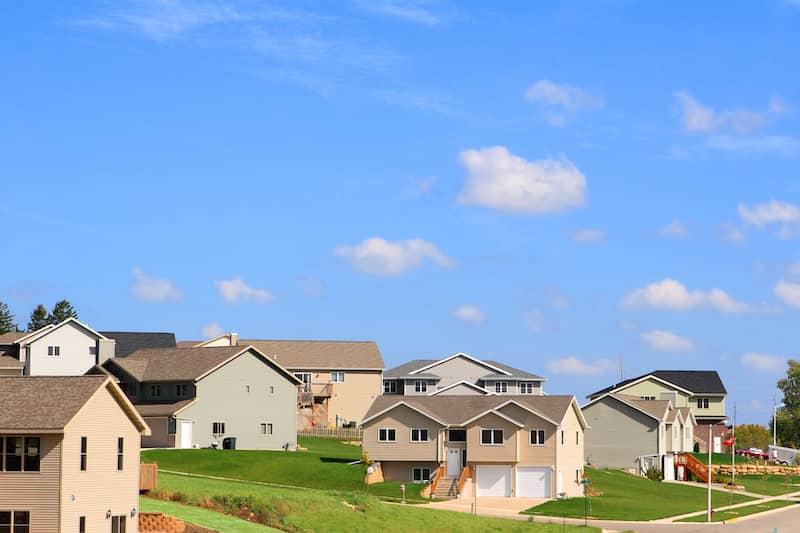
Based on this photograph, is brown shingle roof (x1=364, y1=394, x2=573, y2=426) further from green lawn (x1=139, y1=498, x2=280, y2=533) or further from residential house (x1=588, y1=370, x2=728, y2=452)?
residential house (x1=588, y1=370, x2=728, y2=452)

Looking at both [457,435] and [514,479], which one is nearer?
[514,479]

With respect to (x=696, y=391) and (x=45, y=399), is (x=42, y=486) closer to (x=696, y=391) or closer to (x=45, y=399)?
(x=45, y=399)

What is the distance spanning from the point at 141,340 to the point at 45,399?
7704 centimetres

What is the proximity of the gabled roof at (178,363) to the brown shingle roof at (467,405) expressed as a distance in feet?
44.1

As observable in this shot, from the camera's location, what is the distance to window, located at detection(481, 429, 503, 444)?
90812 mm

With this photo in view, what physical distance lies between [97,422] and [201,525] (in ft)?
21.3

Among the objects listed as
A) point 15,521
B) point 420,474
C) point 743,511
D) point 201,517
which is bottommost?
point 743,511

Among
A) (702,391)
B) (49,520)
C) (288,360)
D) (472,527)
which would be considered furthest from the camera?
(702,391)

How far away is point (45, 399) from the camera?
52281mm

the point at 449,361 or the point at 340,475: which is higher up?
the point at 449,361

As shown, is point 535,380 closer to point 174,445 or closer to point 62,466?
point 174,445

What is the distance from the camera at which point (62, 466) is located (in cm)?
5091

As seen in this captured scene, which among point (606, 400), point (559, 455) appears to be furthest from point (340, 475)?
point (606, 400)

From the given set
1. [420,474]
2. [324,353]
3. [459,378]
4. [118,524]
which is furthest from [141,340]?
[118,524]
